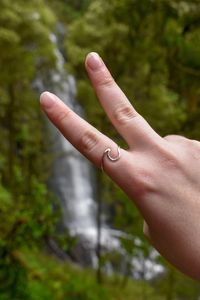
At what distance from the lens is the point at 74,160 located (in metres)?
18.1

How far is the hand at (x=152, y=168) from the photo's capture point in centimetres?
140

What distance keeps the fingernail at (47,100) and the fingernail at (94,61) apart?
0.15 m

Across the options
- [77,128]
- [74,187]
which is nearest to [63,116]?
[77,128]

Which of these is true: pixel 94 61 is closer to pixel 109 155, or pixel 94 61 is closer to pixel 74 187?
pixel 109 155

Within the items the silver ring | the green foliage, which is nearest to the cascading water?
the green foliage

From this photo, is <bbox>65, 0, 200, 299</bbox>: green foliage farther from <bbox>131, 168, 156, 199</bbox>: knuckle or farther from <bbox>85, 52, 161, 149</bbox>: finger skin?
<bbox>131, 168, 156, 199</bbox>: knuckle

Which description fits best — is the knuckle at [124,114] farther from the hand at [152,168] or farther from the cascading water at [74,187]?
the cascading water at [74,187]

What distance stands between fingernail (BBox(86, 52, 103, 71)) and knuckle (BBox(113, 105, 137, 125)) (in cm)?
14

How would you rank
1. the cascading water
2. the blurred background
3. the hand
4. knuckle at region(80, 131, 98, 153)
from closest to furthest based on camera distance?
the hand → knuckle at region(80, 131, 98, 153) → the blurred background → the cascading water

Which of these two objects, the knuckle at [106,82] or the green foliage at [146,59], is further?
the green foliage at [146,59]

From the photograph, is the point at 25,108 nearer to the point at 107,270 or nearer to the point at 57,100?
the point at 107,270

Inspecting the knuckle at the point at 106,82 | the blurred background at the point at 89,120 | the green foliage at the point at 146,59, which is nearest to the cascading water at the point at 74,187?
the blurred background at the point at 89,120

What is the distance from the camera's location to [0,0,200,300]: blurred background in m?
4.27

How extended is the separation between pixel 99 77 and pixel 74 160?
16.5 meters
